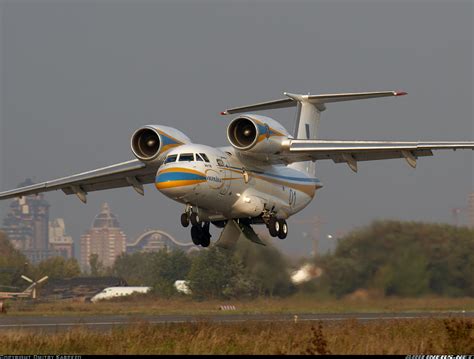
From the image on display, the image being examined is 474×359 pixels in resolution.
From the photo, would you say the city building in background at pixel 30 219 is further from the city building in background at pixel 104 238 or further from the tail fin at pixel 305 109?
the tail fin at pixel 305 109

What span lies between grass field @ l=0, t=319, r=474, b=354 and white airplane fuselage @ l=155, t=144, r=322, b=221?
4.49 m

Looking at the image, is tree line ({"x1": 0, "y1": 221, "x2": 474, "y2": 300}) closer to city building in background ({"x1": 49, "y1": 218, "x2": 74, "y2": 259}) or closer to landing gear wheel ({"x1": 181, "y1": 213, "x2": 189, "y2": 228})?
landing gear wheel ({"x1": 181, "y1": 213, "x2": 189, "y2": 228})

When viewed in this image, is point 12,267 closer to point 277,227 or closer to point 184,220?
point 277,227

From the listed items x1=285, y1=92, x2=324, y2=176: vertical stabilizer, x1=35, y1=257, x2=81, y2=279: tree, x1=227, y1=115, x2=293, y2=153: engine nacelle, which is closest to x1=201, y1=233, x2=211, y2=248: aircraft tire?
x1=227, y1=115, x2=293, y2=153: engine nacelle

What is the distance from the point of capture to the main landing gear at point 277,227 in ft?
76.8

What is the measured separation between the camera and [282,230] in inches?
937

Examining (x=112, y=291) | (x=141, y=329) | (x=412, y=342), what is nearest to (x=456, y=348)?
(x=412, y=342)

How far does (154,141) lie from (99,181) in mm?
2977

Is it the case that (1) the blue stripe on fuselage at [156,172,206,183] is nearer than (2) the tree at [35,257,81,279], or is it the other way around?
(1) the blue stripe on fuselage at [156,172,206,183]

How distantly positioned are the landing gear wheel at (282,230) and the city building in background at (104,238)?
140m

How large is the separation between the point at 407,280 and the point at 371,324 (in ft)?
16.3

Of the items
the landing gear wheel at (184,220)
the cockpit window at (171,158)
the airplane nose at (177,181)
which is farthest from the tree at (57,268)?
the airplane nose at (177,181)

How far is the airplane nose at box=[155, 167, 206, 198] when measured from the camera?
2061 centimetres

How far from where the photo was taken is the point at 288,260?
80.2 ft
